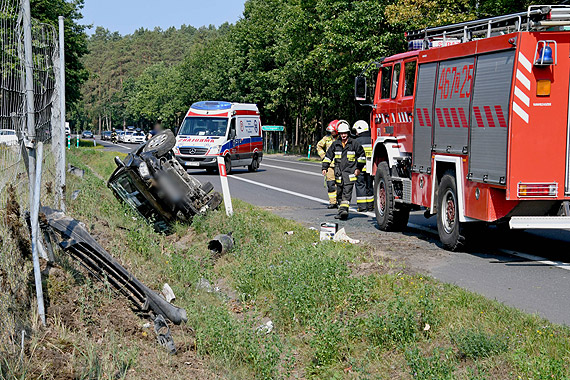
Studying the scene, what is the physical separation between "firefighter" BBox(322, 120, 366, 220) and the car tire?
319 cm

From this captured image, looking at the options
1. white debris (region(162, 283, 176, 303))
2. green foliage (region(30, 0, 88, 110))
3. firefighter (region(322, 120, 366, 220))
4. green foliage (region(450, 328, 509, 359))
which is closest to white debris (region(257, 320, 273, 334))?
white debris (region(162, 283, 176, 303))

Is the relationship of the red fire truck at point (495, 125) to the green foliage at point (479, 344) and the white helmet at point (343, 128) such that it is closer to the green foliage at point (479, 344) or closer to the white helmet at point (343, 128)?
the white helmet at point (343, 128)

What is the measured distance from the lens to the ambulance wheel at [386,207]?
39.6 feet

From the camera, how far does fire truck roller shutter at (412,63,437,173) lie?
10.7m

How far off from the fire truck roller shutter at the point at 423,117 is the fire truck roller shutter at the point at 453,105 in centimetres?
21

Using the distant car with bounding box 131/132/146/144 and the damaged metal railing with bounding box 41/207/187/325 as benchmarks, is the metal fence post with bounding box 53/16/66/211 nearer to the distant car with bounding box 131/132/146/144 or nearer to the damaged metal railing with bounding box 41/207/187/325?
the damaged metal railing with bounding box 41/207/187/325

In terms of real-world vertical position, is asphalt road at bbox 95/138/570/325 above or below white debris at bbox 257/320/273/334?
above

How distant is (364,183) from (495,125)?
5823mm

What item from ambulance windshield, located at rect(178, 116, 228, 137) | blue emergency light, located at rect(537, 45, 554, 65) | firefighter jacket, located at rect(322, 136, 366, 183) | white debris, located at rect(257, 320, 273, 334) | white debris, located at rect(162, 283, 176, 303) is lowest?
white debris, located at rect(257, 320, 273, 334)

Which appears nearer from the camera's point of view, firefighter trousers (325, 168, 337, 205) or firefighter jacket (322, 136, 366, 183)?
firefighter jacket (322, 136, 366, 183)

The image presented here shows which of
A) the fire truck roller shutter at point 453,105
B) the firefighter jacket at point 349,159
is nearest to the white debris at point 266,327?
the fire truck roller shutter at point 453,105

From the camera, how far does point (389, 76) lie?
12555mm

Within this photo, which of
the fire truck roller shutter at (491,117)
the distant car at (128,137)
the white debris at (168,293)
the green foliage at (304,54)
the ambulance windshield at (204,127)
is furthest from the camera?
the distant car at (128,137)

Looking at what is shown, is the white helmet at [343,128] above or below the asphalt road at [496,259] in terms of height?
above
